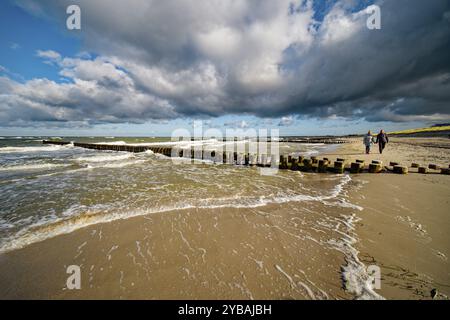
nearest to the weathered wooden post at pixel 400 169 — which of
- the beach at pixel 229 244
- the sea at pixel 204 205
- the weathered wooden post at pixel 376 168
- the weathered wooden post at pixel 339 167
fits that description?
the weathered wooden post at pixel 376 168

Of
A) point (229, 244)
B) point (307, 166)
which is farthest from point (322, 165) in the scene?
point (229, 244)

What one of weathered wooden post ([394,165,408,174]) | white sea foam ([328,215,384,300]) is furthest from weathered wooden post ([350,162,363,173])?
white sea foam ([328,215,384,300])

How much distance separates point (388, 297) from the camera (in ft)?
8.71

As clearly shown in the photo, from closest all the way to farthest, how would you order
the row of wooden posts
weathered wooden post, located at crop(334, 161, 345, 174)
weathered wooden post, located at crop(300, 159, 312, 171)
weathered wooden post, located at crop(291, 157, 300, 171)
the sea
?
the sea < the row of wooden posts < weathered wooden post, located at crop(334, 161, 345, 174) < weathered wooden post, located at crop(300, 159, 312, 171) < weathered wooden post, located at crop(291, 157, 300, 171)

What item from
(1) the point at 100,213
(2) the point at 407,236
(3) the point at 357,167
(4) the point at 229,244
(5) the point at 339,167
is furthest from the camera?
(5) the point at 339,167

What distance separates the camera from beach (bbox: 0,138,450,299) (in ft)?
9.49

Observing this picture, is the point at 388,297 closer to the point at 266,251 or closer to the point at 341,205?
the point at 266,251

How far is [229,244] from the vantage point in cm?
406

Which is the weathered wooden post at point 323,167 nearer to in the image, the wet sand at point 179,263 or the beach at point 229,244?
the beach at point 229,244

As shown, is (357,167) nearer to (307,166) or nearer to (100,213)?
(307,166)

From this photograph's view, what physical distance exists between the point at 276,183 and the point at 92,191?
823 cm

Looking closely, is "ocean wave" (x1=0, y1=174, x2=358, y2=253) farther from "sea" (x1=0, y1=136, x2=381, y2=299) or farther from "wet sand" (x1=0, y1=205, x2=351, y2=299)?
"wet sand" (x1=0, y1=205, x2=351, y2=299)
